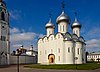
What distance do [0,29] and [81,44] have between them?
23840 mm

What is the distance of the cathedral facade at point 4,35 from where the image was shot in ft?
185

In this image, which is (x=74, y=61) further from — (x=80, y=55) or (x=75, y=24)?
(x=75, y=24)

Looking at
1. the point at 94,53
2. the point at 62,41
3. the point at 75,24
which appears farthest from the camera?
the point at 94,53

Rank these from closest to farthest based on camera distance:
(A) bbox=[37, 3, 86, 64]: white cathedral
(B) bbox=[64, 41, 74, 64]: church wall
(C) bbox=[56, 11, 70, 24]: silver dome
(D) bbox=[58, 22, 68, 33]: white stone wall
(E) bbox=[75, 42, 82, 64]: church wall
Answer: (B) bbox=[64, 41, 74, 64]: church wall < (A) bbox=[37, 3, 86, 64]: white cathedral < (E) bbox=[75, 42, 82, 64]: church wall < (C) bbox=[56, 11, 70, 24]: silver dome < (D) bbox=[58, 22, 68, 33]: white stone wall

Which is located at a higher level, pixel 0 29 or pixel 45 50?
pixel 0 29

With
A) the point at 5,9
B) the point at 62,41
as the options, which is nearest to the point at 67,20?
the point at 62,41

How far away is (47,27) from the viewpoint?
62656 millimetres

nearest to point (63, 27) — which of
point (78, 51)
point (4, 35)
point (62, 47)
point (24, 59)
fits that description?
point (62, 47)

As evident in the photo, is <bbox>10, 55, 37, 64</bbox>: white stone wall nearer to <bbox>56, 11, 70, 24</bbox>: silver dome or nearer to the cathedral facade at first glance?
the cathedral facade

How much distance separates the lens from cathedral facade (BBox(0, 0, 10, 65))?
5625cm

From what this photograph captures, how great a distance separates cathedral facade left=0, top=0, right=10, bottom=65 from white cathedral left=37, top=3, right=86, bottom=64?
10.0 meters

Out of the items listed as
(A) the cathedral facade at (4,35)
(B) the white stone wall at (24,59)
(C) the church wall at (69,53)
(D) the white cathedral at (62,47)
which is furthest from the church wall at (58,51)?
(B) the white stone wall at (24,59)

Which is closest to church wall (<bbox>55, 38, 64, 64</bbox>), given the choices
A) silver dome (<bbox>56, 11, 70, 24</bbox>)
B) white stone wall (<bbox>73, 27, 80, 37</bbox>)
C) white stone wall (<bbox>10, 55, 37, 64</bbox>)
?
silver dome (<bbox>56, 11, 70, 24</bbox>)

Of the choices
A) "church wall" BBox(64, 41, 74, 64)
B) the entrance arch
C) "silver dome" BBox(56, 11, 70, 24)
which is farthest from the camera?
"silver dome" BBox(56, 11, 70, 24)
